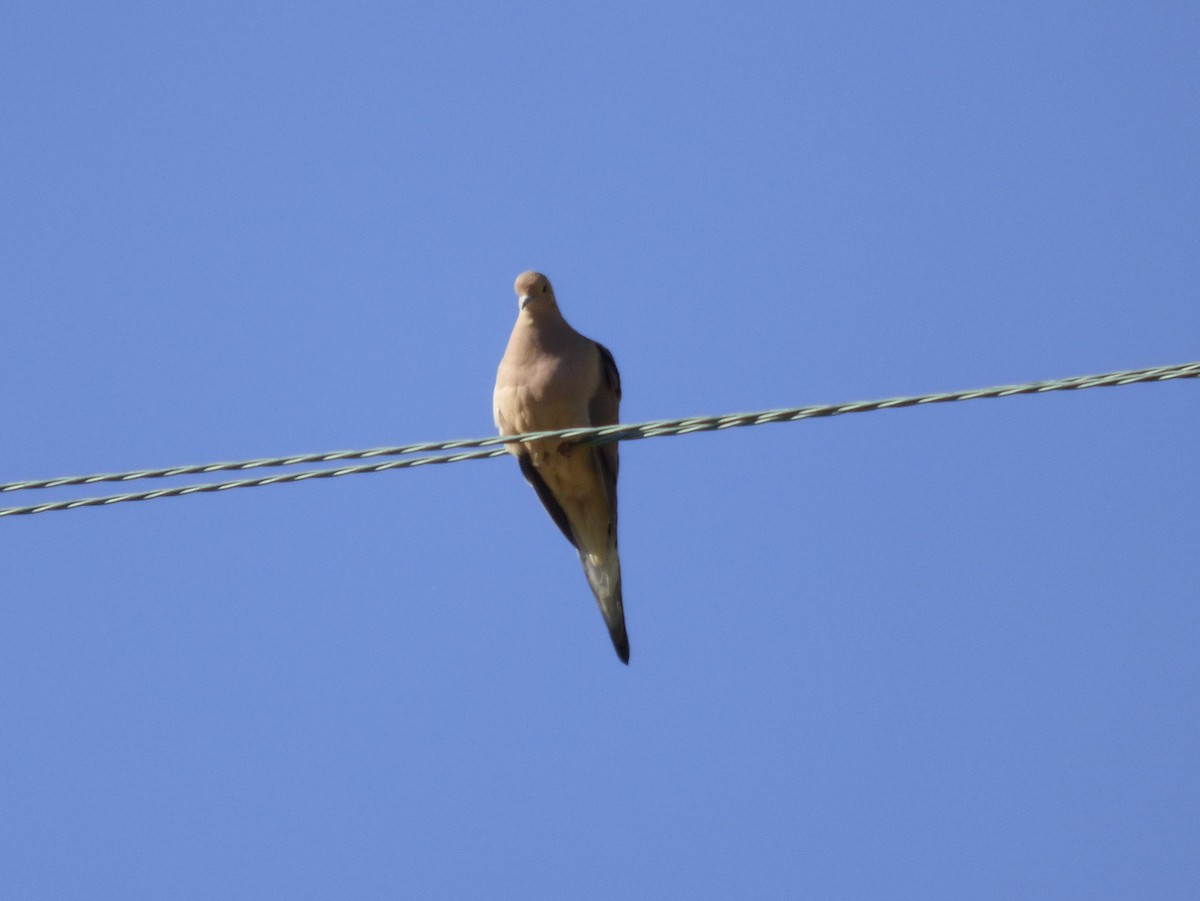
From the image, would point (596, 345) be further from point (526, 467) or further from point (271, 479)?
point (271, 479)

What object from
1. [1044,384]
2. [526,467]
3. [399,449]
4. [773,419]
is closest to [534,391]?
[526,467]

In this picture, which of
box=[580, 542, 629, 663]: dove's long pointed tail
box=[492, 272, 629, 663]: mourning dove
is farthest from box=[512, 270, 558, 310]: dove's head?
box=[580, 542, 629, 663]: dove's long pointed tail

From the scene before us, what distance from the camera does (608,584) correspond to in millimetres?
7844

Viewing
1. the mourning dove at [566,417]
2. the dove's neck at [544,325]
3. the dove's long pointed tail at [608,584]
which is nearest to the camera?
the mourning dove at [566,417]

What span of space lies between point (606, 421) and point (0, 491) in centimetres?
273

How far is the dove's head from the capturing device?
→ 7.69 meters

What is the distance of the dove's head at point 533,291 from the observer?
769cm

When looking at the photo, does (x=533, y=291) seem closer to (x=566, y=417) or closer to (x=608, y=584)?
(x=566, y=417)

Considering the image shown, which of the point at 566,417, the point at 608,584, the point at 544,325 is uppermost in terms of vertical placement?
the point at 544,325

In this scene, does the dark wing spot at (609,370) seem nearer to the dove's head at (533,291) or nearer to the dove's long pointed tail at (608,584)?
the dove's head at (533,291)

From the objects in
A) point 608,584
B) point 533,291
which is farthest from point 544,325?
point 608,584

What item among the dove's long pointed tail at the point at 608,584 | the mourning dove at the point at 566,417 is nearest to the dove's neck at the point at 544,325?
the mourning dove at the point at 566,417

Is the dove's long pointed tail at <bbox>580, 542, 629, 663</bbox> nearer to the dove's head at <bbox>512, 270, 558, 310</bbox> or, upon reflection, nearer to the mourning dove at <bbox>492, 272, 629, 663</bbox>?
the mourning dove at <bbox>492, 272, 629, 663</bbox>

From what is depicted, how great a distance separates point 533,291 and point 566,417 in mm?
636
